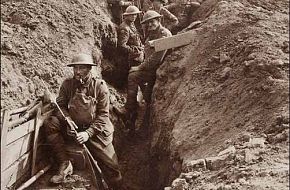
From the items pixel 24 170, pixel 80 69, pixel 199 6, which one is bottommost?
pixel 24 170

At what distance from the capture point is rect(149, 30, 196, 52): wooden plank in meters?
7.15

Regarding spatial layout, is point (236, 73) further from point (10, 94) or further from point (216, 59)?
point (10, 94)

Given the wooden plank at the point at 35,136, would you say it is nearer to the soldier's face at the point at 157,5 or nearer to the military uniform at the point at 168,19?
the military uniform at the point at 168,19

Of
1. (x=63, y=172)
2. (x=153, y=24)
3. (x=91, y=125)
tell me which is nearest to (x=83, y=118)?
(x=91, y=125)

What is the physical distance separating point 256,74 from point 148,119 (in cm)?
268

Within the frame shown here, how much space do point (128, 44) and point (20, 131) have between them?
4.02m

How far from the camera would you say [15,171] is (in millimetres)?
5031

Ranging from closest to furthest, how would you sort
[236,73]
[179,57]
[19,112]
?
[19,112], [236,73], [179,57]

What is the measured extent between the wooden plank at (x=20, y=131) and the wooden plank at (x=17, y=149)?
0.05m

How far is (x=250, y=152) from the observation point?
4559 millimetres

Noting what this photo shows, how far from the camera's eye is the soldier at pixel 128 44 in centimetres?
830

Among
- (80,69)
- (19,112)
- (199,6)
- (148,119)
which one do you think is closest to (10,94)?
(19,112)

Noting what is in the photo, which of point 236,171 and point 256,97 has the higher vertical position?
point 256,97

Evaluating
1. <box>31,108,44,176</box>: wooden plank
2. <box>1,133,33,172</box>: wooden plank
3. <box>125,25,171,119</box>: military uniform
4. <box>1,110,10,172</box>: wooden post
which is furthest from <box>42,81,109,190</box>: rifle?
<box>125,25,171,119</box>: military uniform
